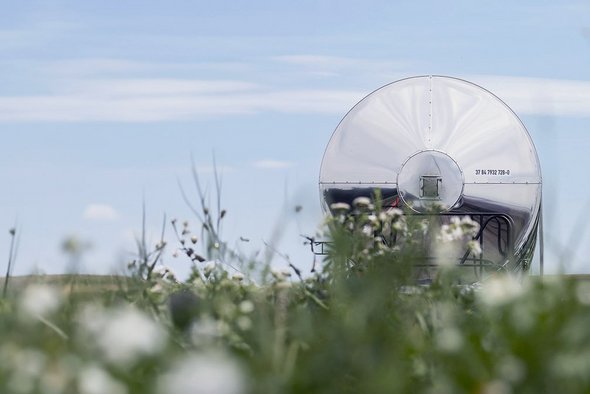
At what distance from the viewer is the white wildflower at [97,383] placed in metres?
2.15

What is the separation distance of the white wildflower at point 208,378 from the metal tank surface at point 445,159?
32.3 feet

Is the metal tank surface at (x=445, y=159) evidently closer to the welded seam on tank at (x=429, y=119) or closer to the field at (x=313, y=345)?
the welded seam on tank at (x=429, y=119)

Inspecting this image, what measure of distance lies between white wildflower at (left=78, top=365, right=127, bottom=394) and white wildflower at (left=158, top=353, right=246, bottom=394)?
22 centimetres

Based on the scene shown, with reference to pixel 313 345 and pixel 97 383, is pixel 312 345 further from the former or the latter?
pixel 97 383

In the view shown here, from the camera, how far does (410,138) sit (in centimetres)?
1230

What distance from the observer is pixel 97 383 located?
2.17 metres

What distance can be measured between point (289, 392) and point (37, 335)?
99 cm

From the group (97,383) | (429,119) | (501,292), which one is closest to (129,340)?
(97,383)

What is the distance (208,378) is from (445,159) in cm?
1057

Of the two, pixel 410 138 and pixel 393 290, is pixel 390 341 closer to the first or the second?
pixel 393 290

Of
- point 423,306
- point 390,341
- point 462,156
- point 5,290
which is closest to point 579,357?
point 390,341

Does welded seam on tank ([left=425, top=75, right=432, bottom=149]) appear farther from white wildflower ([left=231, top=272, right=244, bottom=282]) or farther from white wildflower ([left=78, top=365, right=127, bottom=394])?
white wildflower ([left=78, top=365, right=127, bottom=394])

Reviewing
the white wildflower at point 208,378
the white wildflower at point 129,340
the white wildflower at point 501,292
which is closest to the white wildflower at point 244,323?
the white wildflower at point 501,292

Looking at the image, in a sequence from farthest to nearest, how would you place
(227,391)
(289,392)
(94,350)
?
(94,350) → (289,392) → (227,391)
